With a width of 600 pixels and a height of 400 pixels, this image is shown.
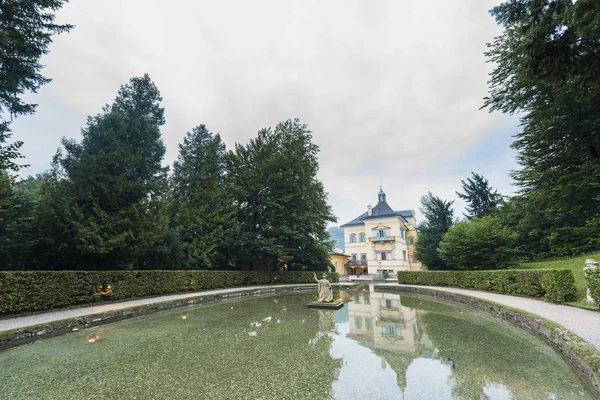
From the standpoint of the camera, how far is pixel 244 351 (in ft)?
16.3

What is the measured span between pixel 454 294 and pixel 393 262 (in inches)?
918

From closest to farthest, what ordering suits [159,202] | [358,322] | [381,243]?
[358,322] → [159,202] → [381,243]

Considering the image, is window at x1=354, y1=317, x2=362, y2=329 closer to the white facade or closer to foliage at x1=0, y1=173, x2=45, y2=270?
foliage at x1=0, y1=173, x2=45, y2=270

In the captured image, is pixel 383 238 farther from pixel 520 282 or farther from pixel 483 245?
pixel 520 282

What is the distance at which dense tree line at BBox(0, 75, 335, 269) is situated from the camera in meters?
10.6

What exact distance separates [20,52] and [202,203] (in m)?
12.1

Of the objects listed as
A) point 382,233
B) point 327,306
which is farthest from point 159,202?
point 382,233

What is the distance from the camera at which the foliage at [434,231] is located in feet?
66.0

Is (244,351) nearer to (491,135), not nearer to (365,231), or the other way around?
(491,135)

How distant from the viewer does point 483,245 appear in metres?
14.8

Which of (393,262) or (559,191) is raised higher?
(559,191)

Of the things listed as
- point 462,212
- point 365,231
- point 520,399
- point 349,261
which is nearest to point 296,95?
point 520,399

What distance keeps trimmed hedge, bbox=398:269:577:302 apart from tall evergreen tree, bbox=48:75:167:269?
1644 cm

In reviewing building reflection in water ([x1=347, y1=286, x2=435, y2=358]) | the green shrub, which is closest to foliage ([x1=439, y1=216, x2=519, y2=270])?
building reflection in water ([x1=347, y1=286, x2=435, y2=358])
